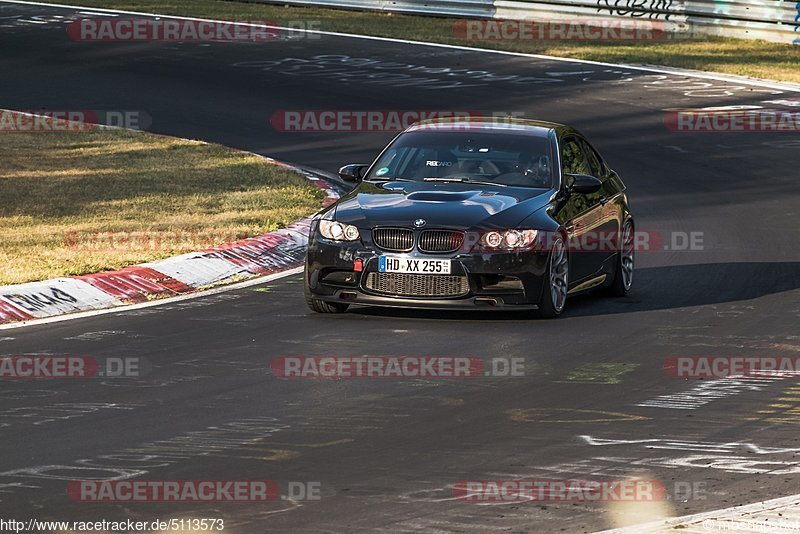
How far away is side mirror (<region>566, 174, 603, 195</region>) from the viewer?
13.3m

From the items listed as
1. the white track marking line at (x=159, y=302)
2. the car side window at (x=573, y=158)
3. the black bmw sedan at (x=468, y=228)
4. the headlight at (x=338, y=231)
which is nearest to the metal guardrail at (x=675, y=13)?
the car side window at (x=573, y=158)

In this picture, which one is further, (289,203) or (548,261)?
(289,203)

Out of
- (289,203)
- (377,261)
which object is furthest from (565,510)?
(289,203)

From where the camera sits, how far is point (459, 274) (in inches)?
484

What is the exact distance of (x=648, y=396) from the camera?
997cm

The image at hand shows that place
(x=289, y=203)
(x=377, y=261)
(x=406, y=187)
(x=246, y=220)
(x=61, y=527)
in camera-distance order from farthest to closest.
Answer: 1. (x=289, y=203)
2. (x=246, y=220)
3. (x=406, y=187)
4. (x=377, y=261)
5. (x=61, y=527)

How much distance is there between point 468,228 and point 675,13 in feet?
73.6

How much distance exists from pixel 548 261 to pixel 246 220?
4959 mm

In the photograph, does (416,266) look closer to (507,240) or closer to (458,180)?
(507,240)

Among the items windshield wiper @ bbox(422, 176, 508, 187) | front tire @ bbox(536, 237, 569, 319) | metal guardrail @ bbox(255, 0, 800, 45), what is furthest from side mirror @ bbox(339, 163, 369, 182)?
metal guardrail @ bbox(255, 0, 800, 45)

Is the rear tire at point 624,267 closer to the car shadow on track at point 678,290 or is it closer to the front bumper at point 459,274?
the car shadow on track at point 678,290

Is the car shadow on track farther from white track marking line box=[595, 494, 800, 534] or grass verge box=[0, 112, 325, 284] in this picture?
white track marking line box=[595, 494, 800, 534]

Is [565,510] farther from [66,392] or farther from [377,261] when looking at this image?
[377,261]

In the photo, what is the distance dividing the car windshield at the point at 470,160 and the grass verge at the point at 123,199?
2387 mm
